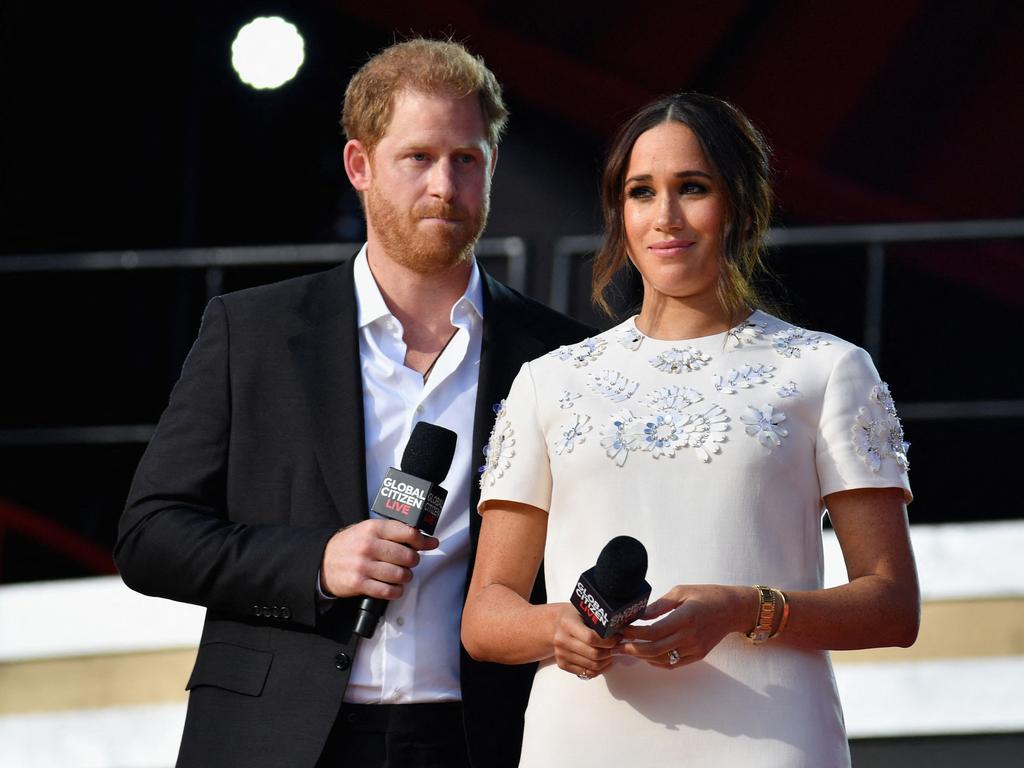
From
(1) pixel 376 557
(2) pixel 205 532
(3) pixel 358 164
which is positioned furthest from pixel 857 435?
(3) pixel 358 164

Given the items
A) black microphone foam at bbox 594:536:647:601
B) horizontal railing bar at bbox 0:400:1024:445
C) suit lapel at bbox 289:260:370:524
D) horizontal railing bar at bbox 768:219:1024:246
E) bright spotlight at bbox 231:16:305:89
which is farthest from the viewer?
bright spotlight at bbox 231:16:305:89

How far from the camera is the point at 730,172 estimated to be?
2344 millimetres

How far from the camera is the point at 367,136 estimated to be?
3.01 m

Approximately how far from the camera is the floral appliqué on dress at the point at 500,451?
2377 millimetres

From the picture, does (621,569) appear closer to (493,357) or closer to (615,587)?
(615,587)

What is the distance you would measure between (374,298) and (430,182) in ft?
0.79

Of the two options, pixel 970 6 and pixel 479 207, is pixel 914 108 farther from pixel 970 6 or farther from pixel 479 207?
pixel 479 207

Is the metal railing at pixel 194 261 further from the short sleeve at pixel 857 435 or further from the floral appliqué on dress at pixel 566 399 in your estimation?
the short sleeve at pixel 857 435

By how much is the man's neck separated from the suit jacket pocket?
0.65 m

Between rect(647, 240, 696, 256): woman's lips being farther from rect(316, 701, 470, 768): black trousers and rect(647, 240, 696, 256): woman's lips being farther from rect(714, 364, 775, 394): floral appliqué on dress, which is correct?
rect(316, 701, 470, 768): black trousers

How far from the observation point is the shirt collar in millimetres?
2912

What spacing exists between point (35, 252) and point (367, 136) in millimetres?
3840

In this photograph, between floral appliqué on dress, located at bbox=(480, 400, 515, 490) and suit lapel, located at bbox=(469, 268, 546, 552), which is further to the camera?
suit lapel, located at bbox=(469, 268, 546, 552)

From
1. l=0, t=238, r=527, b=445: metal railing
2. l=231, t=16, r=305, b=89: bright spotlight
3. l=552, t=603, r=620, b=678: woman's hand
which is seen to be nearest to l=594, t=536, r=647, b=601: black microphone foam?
l=552, t=603, r=620, b=678: woman's hand
